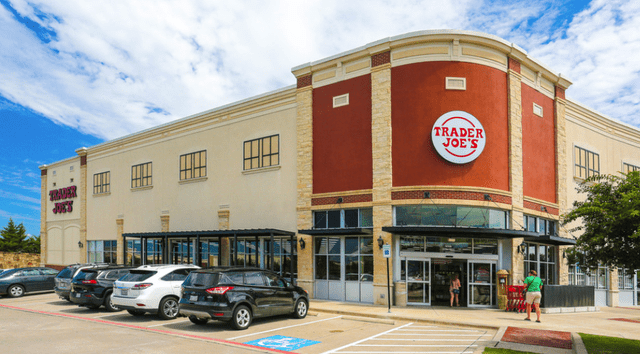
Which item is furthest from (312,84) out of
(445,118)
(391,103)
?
(445,118)

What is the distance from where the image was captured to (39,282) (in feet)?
84.1

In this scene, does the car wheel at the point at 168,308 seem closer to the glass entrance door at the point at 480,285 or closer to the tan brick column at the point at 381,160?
the tan brick column at the point at 381,160

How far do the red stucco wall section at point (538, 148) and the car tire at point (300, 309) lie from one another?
12380 millimetres

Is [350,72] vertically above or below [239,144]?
above

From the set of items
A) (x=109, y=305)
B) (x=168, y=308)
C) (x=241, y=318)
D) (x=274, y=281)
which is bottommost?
(x=109, y=305)

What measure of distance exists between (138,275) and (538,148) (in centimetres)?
1880

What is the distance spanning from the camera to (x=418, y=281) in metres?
20.7

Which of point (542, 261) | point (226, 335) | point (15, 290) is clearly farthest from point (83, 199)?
point (542, 261)

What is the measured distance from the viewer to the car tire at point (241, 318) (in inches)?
542

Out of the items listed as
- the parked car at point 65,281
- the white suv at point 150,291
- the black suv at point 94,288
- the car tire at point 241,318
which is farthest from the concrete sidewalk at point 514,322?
the parked car at point 65,281

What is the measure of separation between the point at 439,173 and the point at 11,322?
627 inches

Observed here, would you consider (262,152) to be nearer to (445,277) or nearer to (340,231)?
(340,231)

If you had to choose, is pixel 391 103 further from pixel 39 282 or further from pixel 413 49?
pixel 39 282

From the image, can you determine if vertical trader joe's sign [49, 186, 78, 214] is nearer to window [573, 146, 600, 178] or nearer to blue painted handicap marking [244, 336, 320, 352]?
blue painted handicap marking [244, 336, 320, 352]
